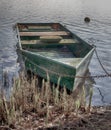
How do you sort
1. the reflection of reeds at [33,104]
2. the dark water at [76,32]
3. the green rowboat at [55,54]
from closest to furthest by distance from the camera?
the reflection of reeds at [33,104] < the green rowboat at [55,54] < the dark water at [76,32]

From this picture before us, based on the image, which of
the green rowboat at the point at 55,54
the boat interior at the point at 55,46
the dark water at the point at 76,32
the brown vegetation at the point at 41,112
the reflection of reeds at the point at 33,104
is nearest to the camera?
the brown vegetation at the point at 41,112

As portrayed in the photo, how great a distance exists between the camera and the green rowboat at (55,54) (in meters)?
14.4

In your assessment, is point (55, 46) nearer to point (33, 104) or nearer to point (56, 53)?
point (56, 53)

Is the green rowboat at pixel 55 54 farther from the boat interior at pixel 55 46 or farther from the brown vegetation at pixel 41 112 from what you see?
the brown vegetation at pixel 41 112

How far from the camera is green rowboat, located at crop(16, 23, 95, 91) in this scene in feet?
47.1

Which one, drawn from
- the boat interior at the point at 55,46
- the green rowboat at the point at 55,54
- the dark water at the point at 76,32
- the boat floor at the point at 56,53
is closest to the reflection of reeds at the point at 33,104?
the green rowboat at the point at 55,54

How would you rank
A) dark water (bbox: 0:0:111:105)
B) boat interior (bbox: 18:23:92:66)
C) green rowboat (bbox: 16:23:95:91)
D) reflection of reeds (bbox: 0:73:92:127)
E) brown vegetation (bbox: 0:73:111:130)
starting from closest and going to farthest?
brown vegetation (bbox: 0:73:111:130) < reflection of reeds (bbox: 0:73:92:127) < green rowboat (bbox: 16:23:95:91) < dark water (bbox: 0:0:111:105) < boat interior (bbox: 18:23:92:66)

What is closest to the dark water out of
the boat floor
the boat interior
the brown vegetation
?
the boat interior

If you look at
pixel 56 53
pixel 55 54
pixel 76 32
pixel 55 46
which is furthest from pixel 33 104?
pixel 76 32

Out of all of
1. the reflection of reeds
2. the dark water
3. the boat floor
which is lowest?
the dark water

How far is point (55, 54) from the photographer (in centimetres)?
2008

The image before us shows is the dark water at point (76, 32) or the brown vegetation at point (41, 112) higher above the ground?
the brown vegetation at point (41, 112)

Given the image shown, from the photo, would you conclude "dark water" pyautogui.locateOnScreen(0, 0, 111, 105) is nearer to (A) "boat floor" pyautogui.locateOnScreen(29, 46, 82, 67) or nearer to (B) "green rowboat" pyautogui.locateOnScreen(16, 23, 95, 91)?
(B) "green rowboat" pyautogui.locateOnScreen(16, 23, 95, 91)

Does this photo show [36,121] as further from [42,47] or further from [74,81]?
[42,47]
